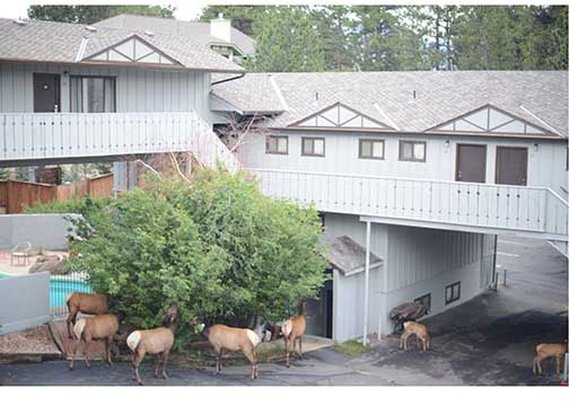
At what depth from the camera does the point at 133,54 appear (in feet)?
45.3

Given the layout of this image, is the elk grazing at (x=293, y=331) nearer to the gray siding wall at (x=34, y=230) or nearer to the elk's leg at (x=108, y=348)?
the elk's leg at (x=108, y=348)

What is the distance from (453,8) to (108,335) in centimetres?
903

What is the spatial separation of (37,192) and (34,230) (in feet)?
8.28

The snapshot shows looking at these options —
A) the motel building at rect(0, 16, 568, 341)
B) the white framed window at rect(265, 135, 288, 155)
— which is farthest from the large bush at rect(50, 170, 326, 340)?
the white framed window at rect(265, 135, 288, 155)

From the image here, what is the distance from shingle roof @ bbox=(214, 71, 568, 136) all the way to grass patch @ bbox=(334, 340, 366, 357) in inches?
135

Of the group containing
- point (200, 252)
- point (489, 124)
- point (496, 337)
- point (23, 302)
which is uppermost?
point (489, 124)

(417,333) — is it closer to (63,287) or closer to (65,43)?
(63,287)

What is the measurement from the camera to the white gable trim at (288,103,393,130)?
14.9 metres

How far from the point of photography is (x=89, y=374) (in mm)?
10867

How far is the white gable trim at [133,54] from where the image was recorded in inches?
531

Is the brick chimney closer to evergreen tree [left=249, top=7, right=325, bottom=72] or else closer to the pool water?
evergreen tree [left=249, top=7, right=325, bottom=72]

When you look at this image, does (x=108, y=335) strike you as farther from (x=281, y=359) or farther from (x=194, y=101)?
(x=194, y=101)

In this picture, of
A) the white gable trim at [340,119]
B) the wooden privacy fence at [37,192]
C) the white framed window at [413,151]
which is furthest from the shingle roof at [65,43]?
the wooden privacy fence at [37,192]

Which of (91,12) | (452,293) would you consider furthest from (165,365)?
(452,293)
